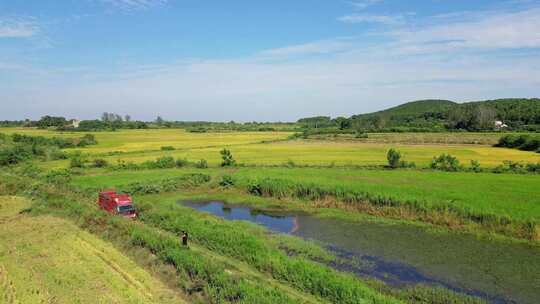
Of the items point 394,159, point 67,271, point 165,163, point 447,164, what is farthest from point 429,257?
point 165,163

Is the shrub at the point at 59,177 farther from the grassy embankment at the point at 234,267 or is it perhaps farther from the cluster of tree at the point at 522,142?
the cluster of tree at the point at 522,142

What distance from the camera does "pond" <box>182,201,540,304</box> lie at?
16000 mm

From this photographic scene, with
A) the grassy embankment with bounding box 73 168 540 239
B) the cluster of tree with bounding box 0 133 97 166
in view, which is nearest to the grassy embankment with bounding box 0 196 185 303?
the grassy embankment with bounding box 73 168 540 239

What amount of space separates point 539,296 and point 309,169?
30.8 metres

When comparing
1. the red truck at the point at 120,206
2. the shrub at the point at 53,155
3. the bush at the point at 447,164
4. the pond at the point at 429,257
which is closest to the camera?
the pond at the point at 429,257

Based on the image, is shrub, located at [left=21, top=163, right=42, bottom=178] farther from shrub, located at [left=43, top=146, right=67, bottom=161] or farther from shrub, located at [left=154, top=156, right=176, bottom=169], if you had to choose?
shrub, located at [left=43, top=146, right=67, bottom=161]

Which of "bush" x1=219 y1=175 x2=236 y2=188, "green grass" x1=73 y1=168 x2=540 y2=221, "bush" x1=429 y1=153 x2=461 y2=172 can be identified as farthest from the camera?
"bush" x1=429 y1=153 x2=461 y2=172

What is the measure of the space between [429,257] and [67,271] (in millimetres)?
16965

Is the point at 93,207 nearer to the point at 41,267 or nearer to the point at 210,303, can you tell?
the point at 41,267

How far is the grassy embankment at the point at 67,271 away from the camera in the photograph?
14609 mm

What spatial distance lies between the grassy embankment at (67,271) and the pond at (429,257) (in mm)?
8854

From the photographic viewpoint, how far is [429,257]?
19.2 meters

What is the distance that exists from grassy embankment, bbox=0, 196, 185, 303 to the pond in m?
8.85

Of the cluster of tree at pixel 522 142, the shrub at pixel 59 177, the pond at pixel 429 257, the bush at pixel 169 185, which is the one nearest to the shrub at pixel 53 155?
the shrub at pixel 59 177
